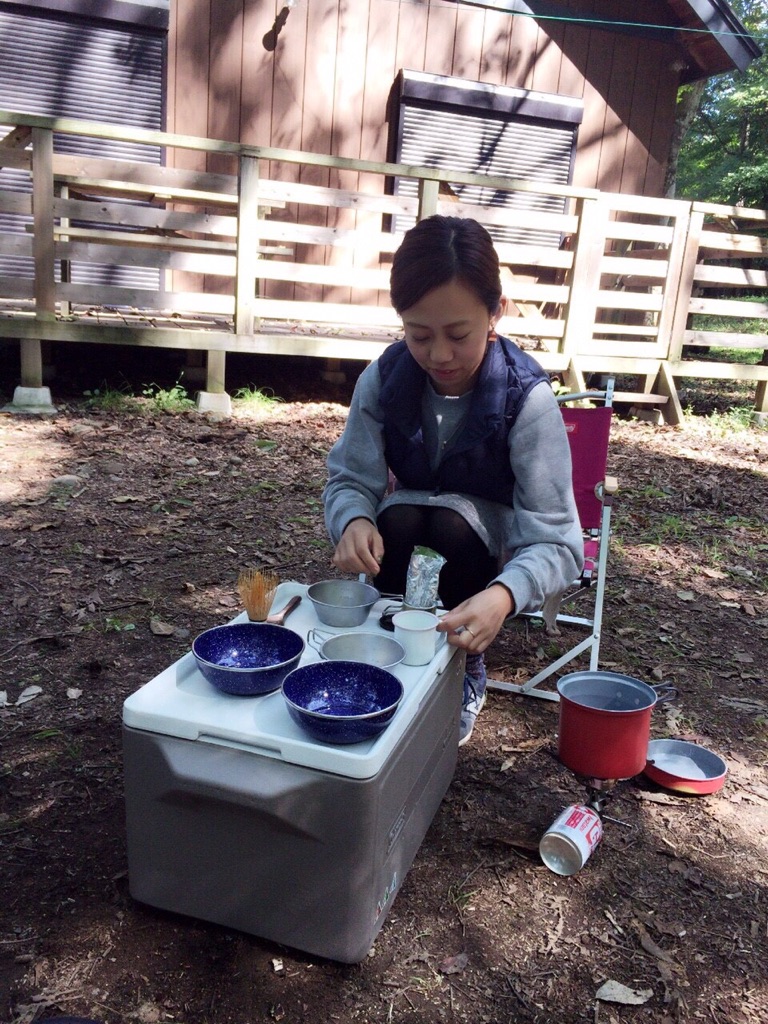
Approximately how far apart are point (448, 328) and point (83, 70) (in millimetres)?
7631

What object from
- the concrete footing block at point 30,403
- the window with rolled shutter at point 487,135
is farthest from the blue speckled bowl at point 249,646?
the window with rolled shutter at point 487,135

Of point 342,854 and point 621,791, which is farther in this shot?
point 621,791

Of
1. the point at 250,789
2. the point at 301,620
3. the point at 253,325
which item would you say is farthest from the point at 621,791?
the point at 253,325

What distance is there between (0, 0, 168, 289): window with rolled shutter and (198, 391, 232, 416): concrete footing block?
2835mm

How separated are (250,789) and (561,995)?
30.7 inches

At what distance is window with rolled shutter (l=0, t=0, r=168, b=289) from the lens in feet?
25.8

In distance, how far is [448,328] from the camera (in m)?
2.12

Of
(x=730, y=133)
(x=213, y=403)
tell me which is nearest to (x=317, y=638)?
(x=213, y=403)

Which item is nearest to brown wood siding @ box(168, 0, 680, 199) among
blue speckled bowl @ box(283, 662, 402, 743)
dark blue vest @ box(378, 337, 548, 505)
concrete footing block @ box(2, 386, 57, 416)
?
concrete footing block @ box(2, 386, 57, 416)

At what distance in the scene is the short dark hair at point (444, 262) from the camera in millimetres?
2074

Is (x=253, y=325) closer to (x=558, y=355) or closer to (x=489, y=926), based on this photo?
(x=558, y=355)

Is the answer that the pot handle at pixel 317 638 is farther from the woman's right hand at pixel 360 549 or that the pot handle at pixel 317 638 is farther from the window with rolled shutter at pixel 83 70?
the window with rolled shutter at pixel 83 70

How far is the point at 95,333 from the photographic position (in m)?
6.20

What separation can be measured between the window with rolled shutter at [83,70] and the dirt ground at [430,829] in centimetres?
463
